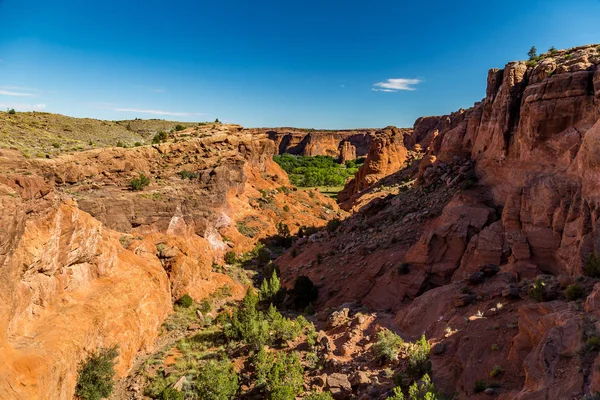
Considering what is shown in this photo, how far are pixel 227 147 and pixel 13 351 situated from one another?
127ft

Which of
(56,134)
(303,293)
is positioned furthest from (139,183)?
(56,134)

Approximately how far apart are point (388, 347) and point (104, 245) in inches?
609

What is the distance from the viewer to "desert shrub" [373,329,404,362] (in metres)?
14.1

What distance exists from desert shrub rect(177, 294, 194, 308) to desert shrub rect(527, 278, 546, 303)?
63.5ft

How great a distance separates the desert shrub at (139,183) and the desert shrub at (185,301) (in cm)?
1370

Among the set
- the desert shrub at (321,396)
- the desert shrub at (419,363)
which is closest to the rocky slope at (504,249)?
the desert shrub at (419,363)

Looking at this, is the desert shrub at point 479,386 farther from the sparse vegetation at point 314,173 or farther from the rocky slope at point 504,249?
the sparse vegetation at point 314,173

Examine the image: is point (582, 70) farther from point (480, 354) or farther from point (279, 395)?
point (279, 395)

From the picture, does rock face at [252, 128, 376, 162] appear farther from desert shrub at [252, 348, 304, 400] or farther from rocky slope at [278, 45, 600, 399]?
desert shrub at [252, 348, 304, 400]

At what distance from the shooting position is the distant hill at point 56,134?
108 ft

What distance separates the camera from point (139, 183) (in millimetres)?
31891

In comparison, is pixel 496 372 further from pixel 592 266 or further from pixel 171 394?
pixel 171 394

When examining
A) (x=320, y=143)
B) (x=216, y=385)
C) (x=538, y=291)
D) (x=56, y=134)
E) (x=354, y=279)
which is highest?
(x=320, y=143)

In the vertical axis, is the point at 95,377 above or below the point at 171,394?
above
